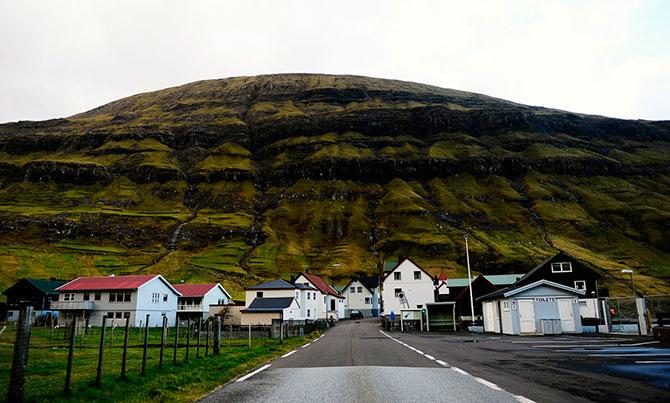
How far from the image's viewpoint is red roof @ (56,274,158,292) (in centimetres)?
6162

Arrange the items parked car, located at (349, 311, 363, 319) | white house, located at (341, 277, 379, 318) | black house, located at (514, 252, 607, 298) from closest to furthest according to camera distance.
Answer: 1. black house, located at (514, 252, 607, 298)
2. parked car, located at (349, 311, 363, 319)
3. white house, located at (341, 277, 379, 318)

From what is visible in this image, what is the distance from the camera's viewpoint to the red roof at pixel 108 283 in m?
61.6

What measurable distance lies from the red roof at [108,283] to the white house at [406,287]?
38.5 m

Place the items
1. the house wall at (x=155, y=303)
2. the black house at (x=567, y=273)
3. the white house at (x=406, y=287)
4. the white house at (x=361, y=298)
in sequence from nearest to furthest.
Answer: the black house at (x=567, y=273), the house wall at (x=155, y=303), the white house at (x=406, y=287), the white house at (x=361, y=298)

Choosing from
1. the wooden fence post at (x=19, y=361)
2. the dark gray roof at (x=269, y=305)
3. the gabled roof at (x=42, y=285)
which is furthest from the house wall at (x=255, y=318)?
the wooden fence post at (x=19, y=361)

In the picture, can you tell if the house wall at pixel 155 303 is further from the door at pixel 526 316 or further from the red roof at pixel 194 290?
the door at pixel 526 316

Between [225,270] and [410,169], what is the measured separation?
10606 centimetres

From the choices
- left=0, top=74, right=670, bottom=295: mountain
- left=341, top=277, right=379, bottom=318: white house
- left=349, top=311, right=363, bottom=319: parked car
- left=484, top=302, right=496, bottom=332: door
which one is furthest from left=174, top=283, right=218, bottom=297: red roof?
left=484, top=302, right=496, bottom=332: door

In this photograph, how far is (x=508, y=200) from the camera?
159125mm

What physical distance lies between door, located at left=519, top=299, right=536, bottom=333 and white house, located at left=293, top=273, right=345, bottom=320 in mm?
43905

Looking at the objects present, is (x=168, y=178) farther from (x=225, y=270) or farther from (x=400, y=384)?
(x=400, y=384)

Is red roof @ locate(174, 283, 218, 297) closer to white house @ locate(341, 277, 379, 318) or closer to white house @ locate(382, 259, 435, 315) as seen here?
white house @ locate(382, 259, 435, 315)

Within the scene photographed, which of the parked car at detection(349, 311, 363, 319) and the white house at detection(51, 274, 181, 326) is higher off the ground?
the white house at detection(51, 274, 181, 326)

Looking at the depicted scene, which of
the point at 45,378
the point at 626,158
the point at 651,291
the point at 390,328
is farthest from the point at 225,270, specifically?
the point at 626,158
